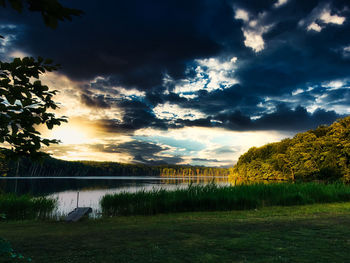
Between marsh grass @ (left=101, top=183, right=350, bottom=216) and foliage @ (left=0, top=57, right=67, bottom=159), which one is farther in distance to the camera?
marsh grass @ (left=101, top=183, right=350, bottom=216)

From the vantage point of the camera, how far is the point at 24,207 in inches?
608

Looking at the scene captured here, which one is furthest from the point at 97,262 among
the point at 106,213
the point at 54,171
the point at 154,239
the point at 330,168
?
the point at 54,171

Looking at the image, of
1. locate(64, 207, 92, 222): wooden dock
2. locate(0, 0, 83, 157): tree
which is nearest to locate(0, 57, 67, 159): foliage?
locate(0, 0, 83, 157): tree

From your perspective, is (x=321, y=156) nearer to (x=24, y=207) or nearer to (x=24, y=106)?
(x=24, y=207)

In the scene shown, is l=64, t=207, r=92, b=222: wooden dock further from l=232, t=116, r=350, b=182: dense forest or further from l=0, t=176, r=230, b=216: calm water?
l=232, t=116, r=350, b=182: dense forest

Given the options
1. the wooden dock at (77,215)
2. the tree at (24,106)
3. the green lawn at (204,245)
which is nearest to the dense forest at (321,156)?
the green lawn at (204,245)

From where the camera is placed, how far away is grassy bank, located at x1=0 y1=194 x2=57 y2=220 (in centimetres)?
1500

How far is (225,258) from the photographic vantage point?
5.17 meters

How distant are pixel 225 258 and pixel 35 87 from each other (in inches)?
186

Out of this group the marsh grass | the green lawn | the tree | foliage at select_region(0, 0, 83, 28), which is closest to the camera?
foliage at select_region(0, 0, 83, 28)

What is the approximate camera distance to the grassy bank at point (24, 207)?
1500 centimetres

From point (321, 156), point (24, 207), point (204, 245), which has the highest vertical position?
point (321, 156)

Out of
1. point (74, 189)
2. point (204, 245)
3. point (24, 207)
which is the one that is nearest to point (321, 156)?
point (74, 189)

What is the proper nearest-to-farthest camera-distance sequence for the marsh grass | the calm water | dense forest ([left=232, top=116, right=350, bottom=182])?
the marsh grass
the calm water
dense forest ([left=232, top=116, right=350, bottom=182])
